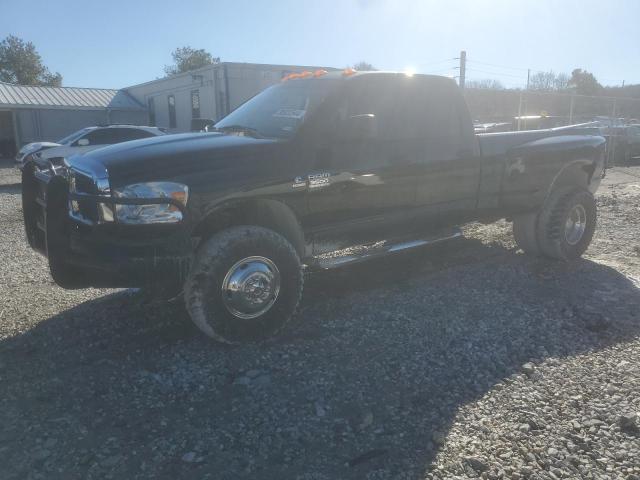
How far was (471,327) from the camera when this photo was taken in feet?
13.8

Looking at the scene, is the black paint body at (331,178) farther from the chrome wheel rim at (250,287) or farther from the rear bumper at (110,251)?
the chrome wheel rim at (250,287)

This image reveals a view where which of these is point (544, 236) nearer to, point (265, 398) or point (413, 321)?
point (413, 321)

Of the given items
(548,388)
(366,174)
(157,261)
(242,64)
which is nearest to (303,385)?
(157,261)

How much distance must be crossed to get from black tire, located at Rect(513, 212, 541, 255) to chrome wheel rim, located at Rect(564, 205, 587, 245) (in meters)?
0.35

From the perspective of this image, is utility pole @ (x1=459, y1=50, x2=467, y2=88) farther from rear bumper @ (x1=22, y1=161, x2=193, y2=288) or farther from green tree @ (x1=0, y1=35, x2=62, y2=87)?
green tree @ (x1=0, y1=35, x2=62, y2=87)

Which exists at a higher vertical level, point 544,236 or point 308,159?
point 308,159

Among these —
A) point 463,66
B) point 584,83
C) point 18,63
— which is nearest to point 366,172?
point 463,66

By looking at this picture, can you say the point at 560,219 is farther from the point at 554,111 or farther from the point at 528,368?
the point at 554,111

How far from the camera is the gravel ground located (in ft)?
8.68

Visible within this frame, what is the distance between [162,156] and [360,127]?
1.49 m

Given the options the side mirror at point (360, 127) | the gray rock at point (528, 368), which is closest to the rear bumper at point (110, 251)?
the side mirror at point (360, 127)

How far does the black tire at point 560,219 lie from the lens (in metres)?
5.88

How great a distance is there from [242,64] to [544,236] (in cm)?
1599

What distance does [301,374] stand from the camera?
3496mm
